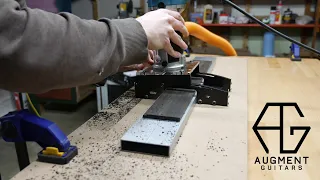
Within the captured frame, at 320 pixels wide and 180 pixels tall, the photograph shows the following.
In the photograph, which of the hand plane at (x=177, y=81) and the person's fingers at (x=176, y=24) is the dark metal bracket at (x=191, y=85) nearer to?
the hand plane at (x=177, y=81)

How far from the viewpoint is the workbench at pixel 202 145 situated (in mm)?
556

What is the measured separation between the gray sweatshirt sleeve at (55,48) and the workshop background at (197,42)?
5.61ft

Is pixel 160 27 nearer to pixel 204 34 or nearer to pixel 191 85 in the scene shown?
pixel 191 85

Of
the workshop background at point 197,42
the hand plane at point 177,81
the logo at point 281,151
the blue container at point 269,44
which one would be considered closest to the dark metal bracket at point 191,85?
the hand plane at point 177,81

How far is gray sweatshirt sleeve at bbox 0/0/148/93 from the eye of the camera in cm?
44

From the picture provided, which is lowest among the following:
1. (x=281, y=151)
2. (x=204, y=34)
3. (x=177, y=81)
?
(x=281, y=151)

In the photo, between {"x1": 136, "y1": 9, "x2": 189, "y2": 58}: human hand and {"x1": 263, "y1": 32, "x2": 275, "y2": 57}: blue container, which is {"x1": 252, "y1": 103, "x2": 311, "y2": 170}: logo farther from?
{"x1": 263, "y1": 32, "x2": 275, "y2": 57}: blue container

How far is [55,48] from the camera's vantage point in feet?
1.55

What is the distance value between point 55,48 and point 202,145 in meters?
0.36

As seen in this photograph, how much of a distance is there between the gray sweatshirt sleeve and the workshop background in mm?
1710

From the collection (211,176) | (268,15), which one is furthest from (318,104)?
(268,15)

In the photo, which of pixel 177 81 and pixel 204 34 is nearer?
pixel 177 81

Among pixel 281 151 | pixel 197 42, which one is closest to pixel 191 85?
pixel 281 151

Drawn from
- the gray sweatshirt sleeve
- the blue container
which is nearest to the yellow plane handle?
the gray sweatshirt sleeve
